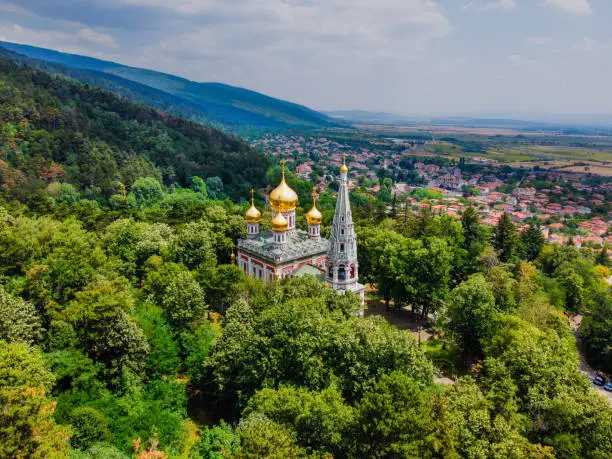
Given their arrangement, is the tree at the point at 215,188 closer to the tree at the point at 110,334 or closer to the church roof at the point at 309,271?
the church roof at the point at 309,271

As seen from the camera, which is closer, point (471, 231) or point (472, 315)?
point (472, 315)

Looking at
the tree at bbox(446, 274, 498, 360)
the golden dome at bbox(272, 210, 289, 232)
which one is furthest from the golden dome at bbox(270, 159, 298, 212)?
the tree at bbox(446, 274, 498, 360)

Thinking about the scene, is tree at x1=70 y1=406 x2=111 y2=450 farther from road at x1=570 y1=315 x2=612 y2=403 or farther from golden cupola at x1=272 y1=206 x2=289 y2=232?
road at x1=570 y1=315 x2=612 y2=403

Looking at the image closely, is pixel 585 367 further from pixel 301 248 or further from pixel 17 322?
pixel 17 322

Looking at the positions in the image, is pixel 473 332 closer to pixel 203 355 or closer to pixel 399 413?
pixel 399 413

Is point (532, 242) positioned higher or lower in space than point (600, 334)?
higher

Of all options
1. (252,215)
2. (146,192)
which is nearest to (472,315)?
(252,215)

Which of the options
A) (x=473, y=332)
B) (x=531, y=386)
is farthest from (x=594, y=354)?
(x=531, y=386)

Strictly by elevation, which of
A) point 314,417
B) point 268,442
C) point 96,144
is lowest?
point 314,417
